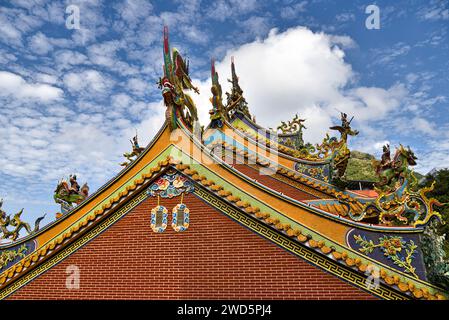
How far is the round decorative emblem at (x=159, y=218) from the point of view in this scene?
21.8 ft

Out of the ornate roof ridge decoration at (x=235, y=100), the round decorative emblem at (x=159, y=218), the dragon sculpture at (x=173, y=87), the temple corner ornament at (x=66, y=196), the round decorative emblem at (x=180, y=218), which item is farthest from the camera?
the ornate roof ridge decoration at (x=235, y=100)

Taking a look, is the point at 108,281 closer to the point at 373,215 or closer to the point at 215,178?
the point at 215,178

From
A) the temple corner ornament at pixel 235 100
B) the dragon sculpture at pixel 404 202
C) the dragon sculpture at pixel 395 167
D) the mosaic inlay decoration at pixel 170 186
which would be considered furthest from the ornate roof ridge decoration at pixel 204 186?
the temple corner ornament at pixel 235 100

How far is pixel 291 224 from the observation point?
5.90 metres

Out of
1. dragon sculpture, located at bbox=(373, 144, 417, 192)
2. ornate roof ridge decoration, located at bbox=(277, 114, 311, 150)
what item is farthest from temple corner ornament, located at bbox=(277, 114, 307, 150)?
dragon sculpture, located at bbox=(373, 144, 417, 192)

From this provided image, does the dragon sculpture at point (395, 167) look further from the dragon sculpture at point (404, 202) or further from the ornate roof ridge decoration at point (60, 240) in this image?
the ornate roof ridge decoration at point (60, 240)

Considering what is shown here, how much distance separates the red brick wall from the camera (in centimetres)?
564

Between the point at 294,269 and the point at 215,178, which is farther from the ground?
the point at 215,178

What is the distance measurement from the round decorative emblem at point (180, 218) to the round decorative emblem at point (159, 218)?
0.20 meters

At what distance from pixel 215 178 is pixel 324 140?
7057 millimetres

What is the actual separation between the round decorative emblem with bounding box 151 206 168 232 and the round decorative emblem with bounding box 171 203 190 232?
0.20m

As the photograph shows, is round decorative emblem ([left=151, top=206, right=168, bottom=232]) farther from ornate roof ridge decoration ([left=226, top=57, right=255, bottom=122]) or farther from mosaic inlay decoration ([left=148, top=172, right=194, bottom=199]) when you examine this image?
ornate roof ridge decoration ([left=226, top=57, right=255, bottom=122])

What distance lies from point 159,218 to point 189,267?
49.7 inches
